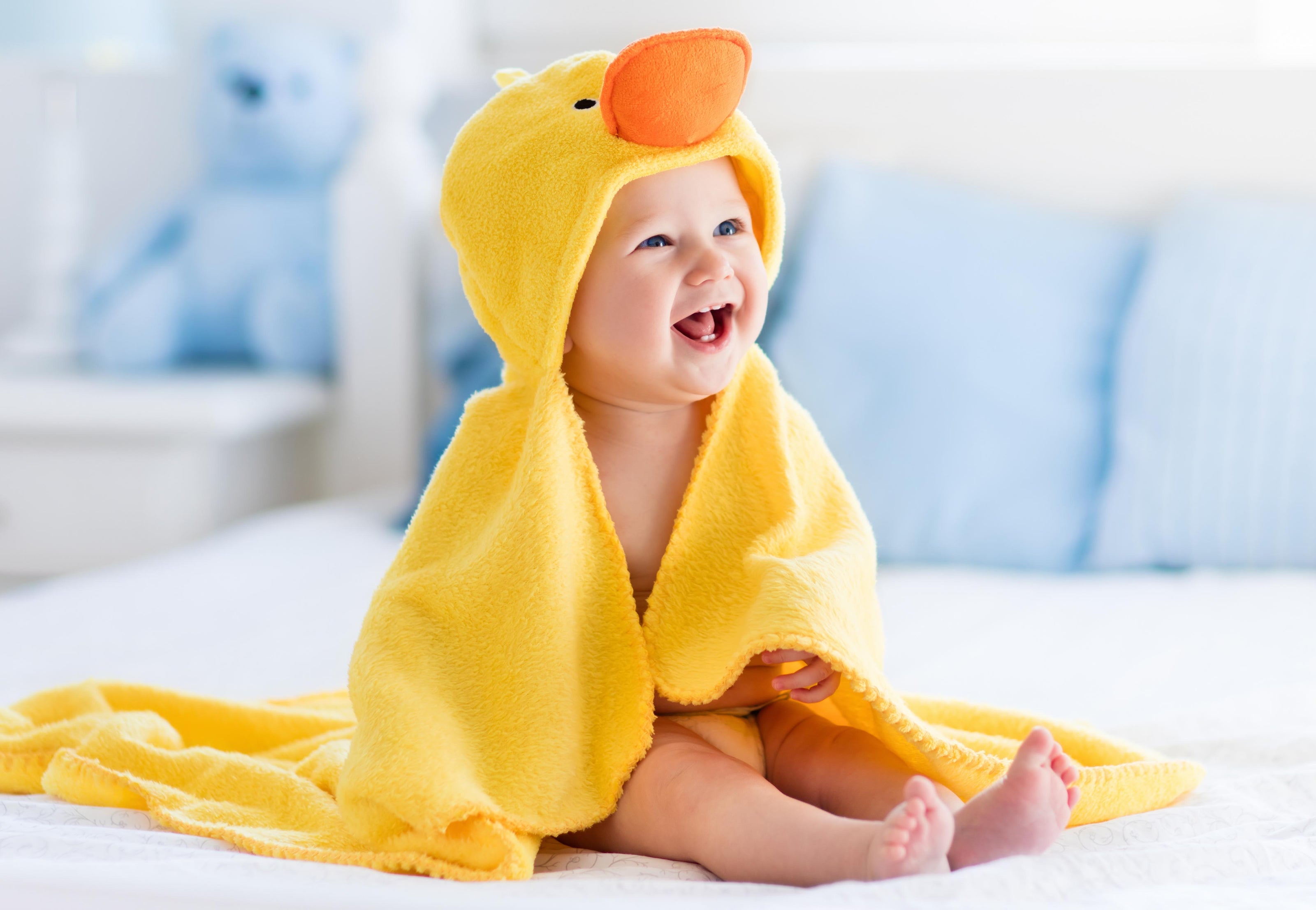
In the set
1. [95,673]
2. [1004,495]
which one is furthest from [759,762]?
[1004,495]

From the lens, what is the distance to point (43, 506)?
2.02 m

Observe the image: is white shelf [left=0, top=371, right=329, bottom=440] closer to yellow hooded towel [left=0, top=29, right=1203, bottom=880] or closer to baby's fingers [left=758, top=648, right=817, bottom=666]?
yellow hooded towel [left=0, top=29, right=1203, bottom=880]

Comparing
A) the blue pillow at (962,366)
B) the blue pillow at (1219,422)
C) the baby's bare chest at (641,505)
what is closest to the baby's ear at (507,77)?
the baby's bare chest at (641,505)

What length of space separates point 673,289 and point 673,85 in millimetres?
120

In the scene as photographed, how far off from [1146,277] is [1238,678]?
0.68 m

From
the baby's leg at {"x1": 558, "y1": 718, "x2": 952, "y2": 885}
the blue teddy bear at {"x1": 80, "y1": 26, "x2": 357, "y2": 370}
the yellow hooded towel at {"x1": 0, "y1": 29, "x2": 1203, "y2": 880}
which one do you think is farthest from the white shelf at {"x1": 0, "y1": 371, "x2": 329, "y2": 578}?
the baby's leg at {"x1": 558, "y1": 718, "x2": 952, "y2": 885}

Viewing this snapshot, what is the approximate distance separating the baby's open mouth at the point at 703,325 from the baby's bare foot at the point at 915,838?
0.31 m

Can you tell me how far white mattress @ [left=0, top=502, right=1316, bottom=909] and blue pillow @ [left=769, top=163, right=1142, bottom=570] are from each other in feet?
0.26

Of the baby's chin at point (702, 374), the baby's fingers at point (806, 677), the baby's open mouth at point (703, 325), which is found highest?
the baby's open mouth at point (703, 325)

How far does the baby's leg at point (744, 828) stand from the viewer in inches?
26.2

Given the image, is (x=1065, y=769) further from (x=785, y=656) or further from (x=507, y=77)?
(x=507, y=77)

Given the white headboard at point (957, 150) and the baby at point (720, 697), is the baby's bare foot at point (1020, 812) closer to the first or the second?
the baby at point (720, 697)

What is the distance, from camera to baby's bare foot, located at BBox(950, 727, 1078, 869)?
687 mm

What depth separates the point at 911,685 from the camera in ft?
3.82
